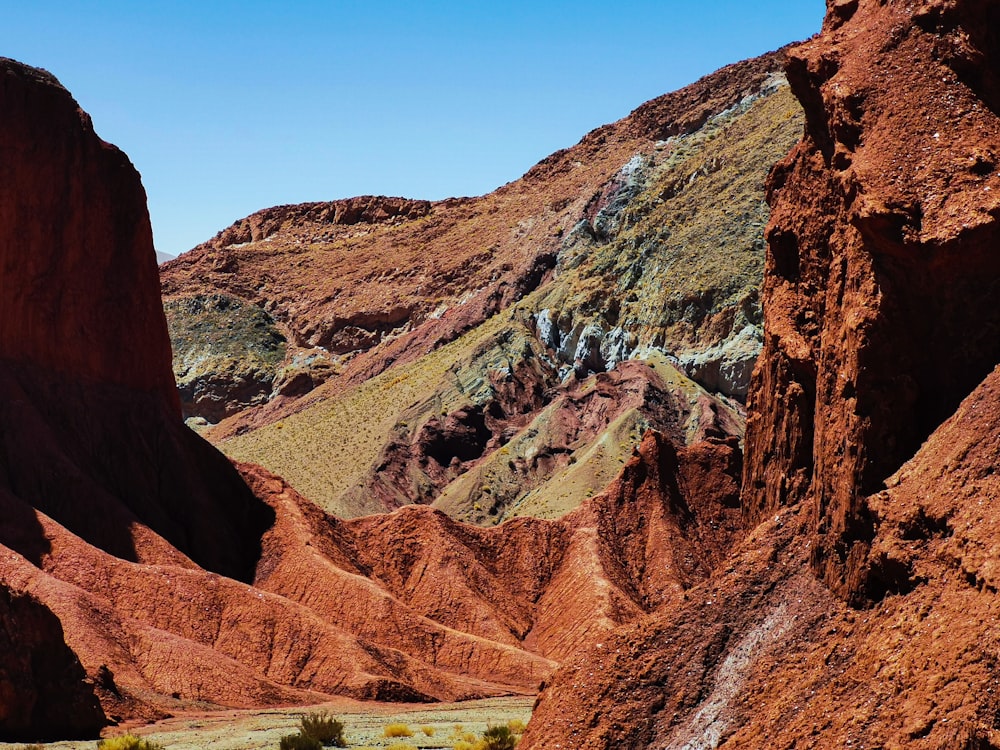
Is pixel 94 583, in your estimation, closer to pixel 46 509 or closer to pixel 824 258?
pixel 46 509

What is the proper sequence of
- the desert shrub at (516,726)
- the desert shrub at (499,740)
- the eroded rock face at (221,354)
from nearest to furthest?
the desert shrub at (499,740) → the desert shrub at (516,726) → the eroded rock face at (221,354)

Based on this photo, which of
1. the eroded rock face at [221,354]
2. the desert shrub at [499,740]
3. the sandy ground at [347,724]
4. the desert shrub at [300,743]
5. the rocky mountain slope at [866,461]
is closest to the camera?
the rocky mountain slope at [866,461]

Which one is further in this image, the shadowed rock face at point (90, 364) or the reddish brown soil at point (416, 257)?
the reddish brown soil at point (416, 257)

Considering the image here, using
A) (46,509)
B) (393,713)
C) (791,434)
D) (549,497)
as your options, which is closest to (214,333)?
(549,497)

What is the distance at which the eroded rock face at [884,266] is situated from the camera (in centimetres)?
1742

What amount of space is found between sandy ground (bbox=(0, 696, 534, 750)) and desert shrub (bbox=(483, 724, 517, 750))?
7.90 feet

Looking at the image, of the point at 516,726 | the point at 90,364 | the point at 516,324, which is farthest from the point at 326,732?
the point at 516,324

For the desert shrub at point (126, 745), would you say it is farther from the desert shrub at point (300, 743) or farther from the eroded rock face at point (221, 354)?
the eroded rock face at point (221, 354)

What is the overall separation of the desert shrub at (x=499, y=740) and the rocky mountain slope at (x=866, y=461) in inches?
359

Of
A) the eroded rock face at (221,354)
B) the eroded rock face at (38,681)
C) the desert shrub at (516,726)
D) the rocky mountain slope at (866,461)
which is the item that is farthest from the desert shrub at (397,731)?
the eroded rock face at (221,354)

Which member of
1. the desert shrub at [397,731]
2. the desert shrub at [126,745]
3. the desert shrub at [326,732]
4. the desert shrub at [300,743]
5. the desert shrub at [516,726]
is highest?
the desert shrub at [126,745]

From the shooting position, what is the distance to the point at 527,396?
96.6 m

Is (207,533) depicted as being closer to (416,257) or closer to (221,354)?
(221,354)

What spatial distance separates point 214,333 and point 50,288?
261ft
